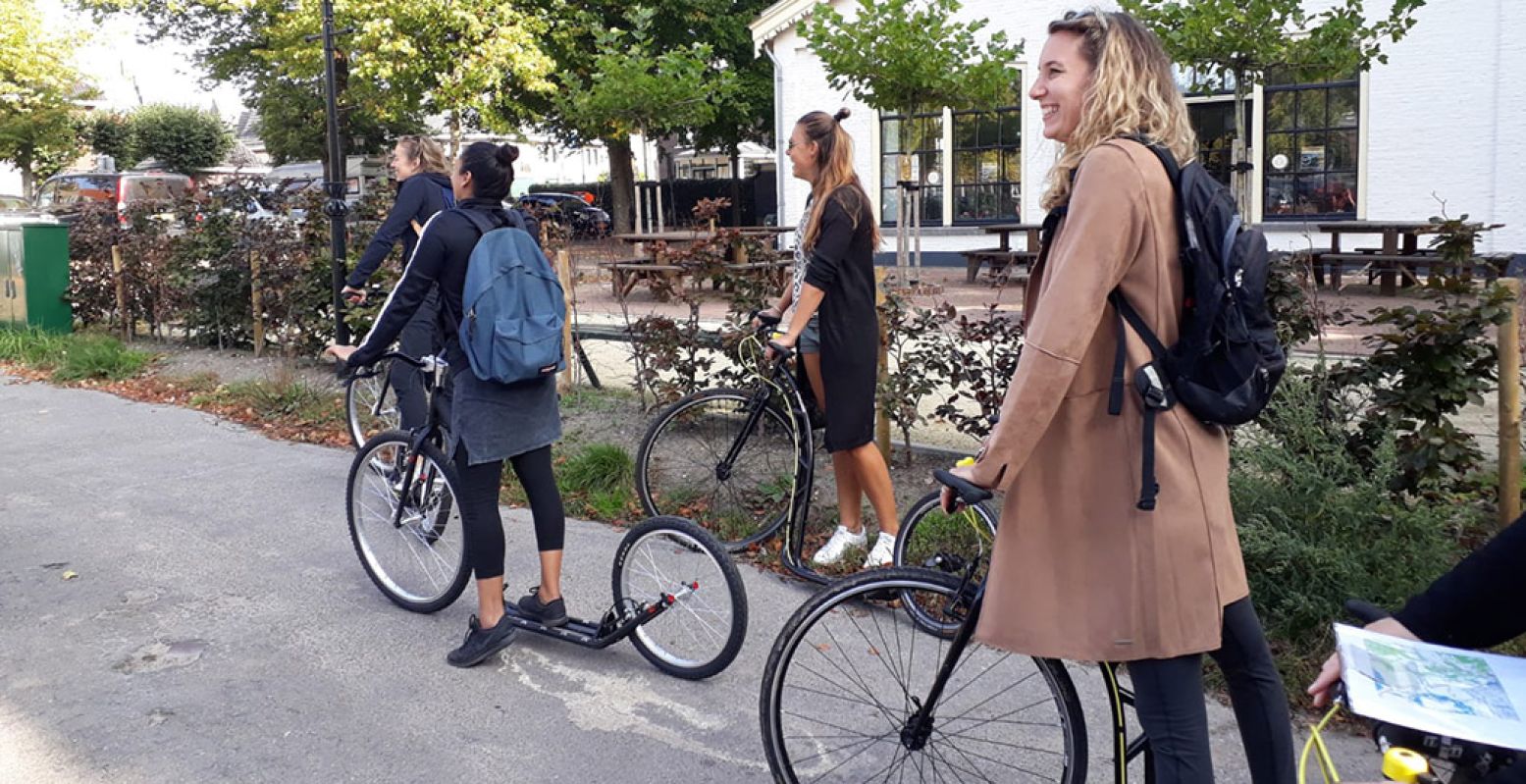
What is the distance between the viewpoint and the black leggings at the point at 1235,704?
256cm

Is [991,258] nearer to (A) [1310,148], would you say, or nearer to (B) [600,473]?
(A) [1310,148]

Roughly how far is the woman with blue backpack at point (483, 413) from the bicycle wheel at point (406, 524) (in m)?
0.37

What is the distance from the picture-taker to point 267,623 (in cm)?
511

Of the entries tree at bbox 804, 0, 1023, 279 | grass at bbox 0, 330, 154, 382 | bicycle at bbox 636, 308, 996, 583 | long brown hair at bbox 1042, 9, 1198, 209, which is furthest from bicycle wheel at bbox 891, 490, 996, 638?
tree at bbox 804, 0, 1023, 279

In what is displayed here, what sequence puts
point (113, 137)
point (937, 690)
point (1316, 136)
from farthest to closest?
point (113, 137)
point (1316, 136)
point (937, 690)

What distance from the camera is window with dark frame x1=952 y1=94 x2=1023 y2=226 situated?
21.5 meters

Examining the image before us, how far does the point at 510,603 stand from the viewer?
190 inches

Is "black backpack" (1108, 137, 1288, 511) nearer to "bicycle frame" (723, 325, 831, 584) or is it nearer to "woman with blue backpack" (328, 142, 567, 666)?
"woman with blue backpack" (328, 142, 567, 666)

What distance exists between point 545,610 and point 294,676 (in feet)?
2.97

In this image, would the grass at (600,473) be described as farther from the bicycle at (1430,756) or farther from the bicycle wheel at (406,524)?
the bicycle at (1430,756)

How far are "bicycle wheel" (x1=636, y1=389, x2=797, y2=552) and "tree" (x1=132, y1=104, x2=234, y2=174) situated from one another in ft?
161

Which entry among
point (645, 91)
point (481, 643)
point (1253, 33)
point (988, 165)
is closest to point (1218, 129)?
point (988, 165)

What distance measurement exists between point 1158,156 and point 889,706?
168 centimetres

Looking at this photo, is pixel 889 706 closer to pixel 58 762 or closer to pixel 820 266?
pixel 820 266
